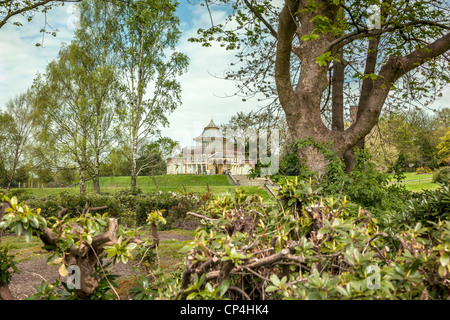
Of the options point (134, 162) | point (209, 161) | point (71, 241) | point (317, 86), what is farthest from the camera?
point (209, 161)

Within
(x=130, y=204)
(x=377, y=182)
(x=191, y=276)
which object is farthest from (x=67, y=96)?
(x=191, y=276)

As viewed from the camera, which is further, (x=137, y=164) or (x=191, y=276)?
(x=137, y=164)

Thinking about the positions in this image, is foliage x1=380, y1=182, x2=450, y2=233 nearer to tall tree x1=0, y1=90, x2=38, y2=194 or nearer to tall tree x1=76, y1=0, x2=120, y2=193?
tall tree x1=76, y1=0, x2=120, y2=193

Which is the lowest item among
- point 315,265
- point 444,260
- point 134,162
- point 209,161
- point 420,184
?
point 420,184

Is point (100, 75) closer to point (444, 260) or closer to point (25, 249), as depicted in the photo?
point (25, 249)

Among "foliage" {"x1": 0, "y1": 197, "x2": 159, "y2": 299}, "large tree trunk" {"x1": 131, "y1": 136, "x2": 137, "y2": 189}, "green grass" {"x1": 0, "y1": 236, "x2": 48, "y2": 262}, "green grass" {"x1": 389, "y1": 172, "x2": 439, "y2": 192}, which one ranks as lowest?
"green grass" {"x1": 0, "y1": 236, "x2": 48, "y2": 262}

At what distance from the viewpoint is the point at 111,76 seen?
14938mm

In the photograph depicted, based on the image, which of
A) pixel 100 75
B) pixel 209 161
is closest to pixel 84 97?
pixel 100 75

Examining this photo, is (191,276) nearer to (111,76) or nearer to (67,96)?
(111,76)

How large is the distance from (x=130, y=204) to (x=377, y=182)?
7.53 m

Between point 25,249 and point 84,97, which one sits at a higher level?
point 84,97

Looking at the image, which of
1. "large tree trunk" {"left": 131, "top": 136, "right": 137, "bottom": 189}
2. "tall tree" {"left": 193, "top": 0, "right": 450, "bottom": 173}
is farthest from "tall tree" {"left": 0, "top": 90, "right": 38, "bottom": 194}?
"tall tree" {"left": 193, "top": 0, "right": 450, "bottom": 173}

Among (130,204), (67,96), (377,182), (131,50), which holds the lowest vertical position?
(130,204)
